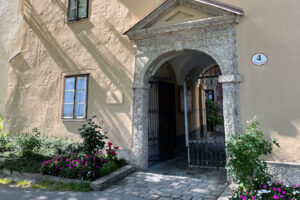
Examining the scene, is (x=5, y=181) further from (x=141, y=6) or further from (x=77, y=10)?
(x=141, y=6)

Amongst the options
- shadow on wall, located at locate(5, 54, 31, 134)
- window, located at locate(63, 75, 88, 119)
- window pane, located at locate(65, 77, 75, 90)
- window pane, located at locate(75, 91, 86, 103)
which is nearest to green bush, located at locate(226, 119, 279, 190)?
window, located at locate(63, 75, 88, 119)

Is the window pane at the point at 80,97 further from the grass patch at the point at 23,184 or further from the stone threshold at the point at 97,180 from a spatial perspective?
the grass patch at the point at 23,184

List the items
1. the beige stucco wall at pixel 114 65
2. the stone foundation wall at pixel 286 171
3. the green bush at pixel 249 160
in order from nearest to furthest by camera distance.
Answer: the green bush at pixel 249 160, the stone foundation wall at pixel 286 171, the beige stucco wall at pixel 114 65

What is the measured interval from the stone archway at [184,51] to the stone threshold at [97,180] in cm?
47

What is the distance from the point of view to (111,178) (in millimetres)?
4891

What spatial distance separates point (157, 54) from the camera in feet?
19.1

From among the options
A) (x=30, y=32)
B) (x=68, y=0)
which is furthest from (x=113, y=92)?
(x=30, y=32)

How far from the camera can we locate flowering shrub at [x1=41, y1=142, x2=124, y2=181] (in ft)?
16.1

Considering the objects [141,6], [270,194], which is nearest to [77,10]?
[141,6]

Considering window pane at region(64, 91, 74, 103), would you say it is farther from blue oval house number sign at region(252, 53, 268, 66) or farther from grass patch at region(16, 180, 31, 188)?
blue oval house number sign at region(252, 53, 268, 66)

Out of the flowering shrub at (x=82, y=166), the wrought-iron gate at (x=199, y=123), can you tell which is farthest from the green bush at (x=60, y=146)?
the wrought-iron gate at (x=199, y=123)

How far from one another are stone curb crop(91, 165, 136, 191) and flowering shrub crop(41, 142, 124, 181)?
0.54 feet

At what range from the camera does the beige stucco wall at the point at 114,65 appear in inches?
175

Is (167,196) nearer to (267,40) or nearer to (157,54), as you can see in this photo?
(157,54)
